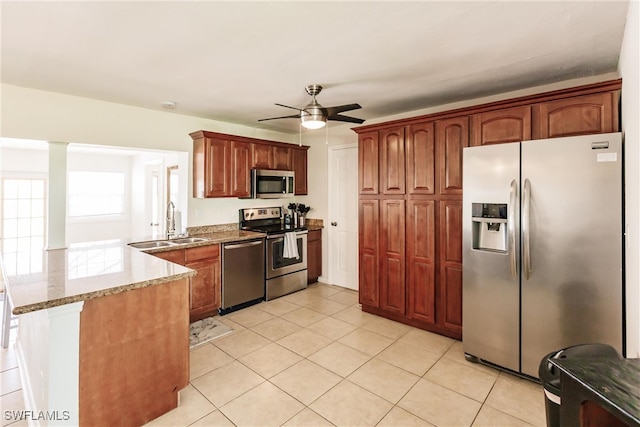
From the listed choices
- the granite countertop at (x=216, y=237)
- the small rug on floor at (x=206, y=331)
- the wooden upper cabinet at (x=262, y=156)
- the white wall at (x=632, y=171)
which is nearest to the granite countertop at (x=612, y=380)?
the white wall at (x=632, y=171)

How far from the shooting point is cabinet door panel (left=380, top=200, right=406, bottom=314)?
3.51m

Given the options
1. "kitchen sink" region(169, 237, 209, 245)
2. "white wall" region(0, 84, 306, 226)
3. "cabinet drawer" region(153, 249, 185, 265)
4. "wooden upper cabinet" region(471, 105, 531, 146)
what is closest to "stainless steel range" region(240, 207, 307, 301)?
"white wall" region(0, 84, 306, 226)

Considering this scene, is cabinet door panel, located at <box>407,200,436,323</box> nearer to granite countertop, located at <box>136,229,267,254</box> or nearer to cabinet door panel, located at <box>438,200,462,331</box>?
cabinet door panel, located at <box>438,200,462,331</box>

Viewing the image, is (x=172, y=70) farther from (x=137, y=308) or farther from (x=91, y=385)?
(x=91, y=385)

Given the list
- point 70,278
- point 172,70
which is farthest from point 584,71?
point 70,278

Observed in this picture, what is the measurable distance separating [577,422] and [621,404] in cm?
18

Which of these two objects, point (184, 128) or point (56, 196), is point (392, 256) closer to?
point (184, 128)

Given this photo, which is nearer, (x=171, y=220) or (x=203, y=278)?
(x=203, y=278)

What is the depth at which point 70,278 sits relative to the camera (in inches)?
77.0

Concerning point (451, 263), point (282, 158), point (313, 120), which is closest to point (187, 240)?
point (282, 158)

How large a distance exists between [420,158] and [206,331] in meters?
2.96

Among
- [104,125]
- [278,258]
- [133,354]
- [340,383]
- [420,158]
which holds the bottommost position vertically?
[340,383]

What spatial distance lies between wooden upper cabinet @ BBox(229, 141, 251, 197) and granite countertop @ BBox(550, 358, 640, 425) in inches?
155

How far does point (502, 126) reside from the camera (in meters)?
2.74
